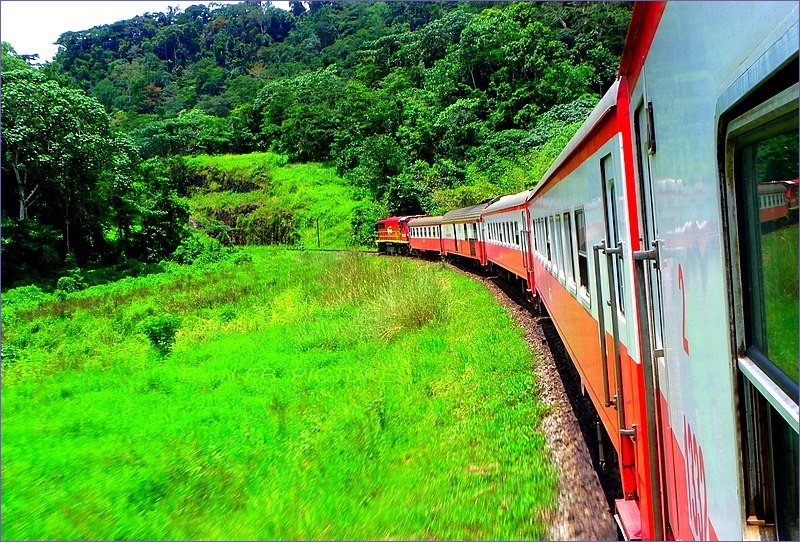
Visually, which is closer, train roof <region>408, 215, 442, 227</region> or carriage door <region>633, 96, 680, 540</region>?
carriage door <region>633, 96, 680, 540</region>

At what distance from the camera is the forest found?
1602 centimetres

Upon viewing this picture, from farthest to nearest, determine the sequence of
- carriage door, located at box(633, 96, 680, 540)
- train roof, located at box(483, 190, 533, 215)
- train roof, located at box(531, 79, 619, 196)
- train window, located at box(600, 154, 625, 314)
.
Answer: train roof, located at box(483, 190, 533, 215)
train window, located at box(600, 154, 625, 314)
train roof, located at box(531, 79, 619, 196)
carriage door, located at box(633, 96, 680, 540)

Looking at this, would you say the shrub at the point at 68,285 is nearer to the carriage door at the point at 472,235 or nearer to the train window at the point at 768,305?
the carriage door at the point at 472,235

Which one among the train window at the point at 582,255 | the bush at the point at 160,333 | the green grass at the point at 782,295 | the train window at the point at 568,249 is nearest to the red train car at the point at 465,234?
the bush at the point at 160,333

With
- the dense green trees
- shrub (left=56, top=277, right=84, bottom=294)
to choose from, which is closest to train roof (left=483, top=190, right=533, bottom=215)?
the dense green trees

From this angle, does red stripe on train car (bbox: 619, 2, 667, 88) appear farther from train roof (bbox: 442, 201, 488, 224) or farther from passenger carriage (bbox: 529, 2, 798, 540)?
train roof (bbox: 442, 201, 488, 224)

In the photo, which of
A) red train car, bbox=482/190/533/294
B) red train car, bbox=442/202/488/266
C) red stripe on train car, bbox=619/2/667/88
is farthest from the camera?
red train car, bbox=442/202/488/266

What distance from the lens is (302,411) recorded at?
7930mm

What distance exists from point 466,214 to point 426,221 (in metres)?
7.46

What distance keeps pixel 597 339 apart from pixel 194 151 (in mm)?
36232

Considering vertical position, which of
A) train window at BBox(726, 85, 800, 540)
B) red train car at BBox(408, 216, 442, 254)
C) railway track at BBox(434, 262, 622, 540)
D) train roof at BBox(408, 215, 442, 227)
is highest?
train roof at BBox(408, 215, 442, 227)

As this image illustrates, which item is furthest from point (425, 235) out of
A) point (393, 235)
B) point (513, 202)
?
point (513, 202)

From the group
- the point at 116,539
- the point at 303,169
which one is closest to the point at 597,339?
the point at 116,539

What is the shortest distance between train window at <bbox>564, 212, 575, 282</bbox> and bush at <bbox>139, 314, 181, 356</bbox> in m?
7.59
